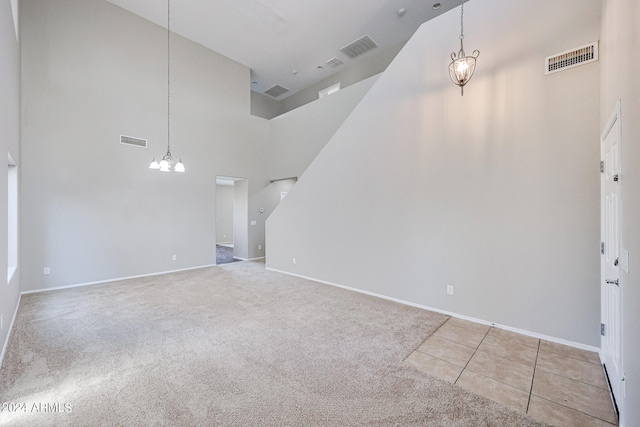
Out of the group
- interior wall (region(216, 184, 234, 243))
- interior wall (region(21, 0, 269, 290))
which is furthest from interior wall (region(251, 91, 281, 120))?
interior wall (region(216, 184, 234, 243))

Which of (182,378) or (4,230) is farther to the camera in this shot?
(4,230)

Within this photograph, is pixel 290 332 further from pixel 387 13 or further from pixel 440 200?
pixel 387 13

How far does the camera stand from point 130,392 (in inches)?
81.2

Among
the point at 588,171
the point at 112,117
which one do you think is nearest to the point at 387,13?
the point at 588,171

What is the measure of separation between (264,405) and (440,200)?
10.3 feet

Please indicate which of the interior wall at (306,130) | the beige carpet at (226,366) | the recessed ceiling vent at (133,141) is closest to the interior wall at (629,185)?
the beige carpet at (226,366)

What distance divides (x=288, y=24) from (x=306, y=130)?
94.7 inches

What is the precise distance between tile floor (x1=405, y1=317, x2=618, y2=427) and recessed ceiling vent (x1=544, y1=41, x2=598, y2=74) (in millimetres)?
2969

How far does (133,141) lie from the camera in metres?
5.59

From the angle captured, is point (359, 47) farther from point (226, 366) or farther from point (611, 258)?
point (226, 366)

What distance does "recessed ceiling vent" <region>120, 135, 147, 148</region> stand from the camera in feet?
17.9

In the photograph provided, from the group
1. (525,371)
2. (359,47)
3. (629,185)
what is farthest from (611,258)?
(359,47)

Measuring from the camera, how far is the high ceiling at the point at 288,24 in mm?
5332

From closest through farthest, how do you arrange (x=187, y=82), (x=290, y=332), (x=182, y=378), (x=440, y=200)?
1. (x=182, y=378)
2. (x=290, y=332)
3. (x=440, y=200)
4. (x=187, y=82)
